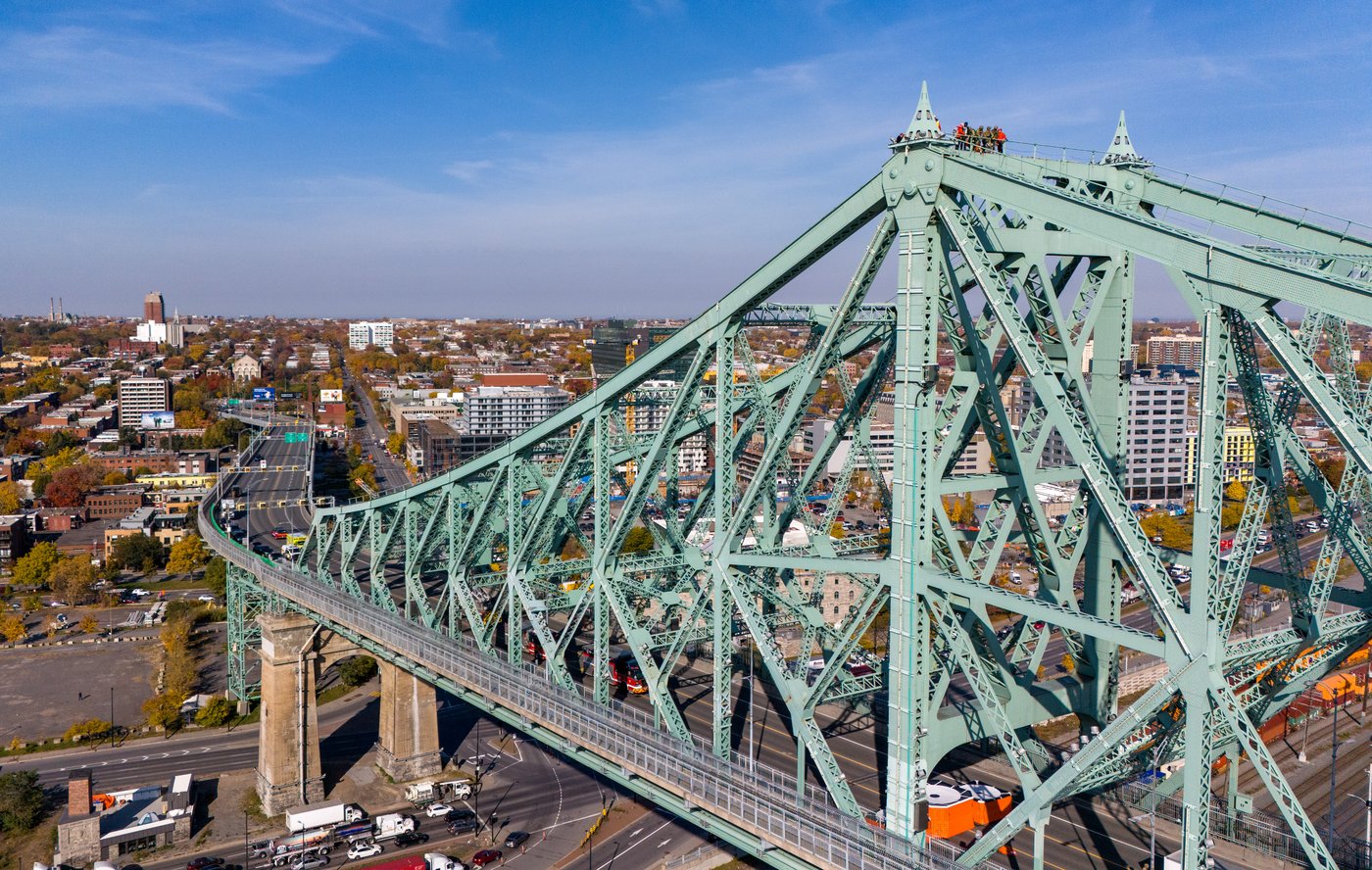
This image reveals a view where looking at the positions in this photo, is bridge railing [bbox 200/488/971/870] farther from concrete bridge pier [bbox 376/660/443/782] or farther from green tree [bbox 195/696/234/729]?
green tree [bbox 195/696/234/729]

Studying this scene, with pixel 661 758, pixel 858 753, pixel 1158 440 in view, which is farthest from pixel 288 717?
pixel 1158 440

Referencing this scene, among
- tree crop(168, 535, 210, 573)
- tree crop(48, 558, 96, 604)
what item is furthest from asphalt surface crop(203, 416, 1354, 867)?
tree crop(168, 535, 210, 573)

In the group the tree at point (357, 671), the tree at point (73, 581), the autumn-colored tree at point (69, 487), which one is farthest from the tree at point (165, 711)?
the autumn-colored tree at point (69, 487)

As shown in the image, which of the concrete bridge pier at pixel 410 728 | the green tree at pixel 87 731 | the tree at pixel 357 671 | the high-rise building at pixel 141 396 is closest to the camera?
the concrete bridge pier at pixel 410 728

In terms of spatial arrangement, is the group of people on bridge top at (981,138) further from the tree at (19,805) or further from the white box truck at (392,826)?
the tree at (19,805)

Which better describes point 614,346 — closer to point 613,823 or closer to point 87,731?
point 87,731

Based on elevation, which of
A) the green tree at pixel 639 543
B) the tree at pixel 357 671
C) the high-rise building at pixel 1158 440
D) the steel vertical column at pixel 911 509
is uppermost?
the steel vertical column at pixel 911 509
